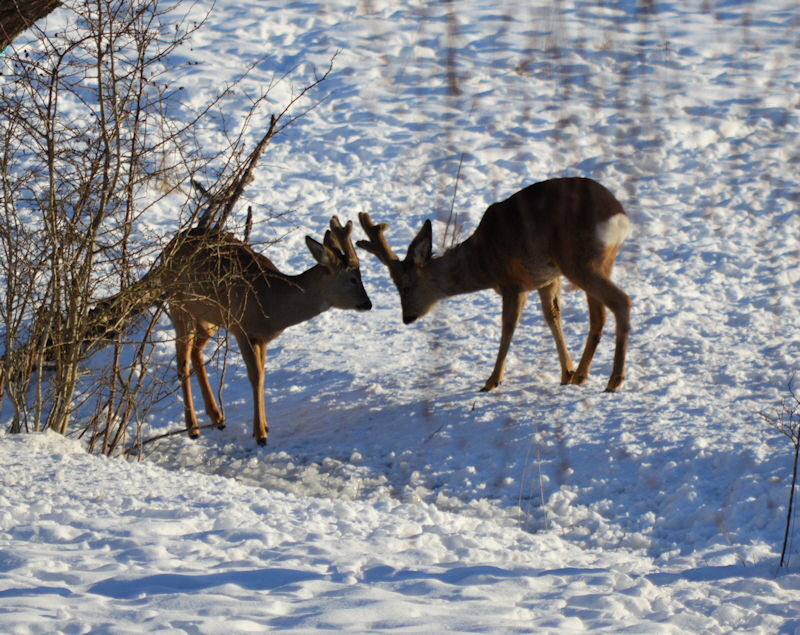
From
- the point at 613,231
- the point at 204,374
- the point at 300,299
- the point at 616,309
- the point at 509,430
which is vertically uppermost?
the point at 613,231

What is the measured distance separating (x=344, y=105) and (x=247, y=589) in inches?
456

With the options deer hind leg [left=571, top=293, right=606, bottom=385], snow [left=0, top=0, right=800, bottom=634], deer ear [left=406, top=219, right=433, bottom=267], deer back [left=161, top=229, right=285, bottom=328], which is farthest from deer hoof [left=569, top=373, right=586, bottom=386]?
deer back [left=161, top=229, right=285, bottom=328]

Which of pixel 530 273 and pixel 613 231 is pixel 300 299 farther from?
pixel 613 231

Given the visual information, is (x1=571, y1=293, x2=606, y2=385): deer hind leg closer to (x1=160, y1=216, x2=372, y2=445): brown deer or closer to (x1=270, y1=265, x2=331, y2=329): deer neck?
(x1=160, y1=216, x2=372, y2=445): brown deer

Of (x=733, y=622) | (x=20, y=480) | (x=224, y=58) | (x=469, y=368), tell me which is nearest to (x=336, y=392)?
(x=469, y=368)

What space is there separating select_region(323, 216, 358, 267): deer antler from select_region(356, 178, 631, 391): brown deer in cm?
70

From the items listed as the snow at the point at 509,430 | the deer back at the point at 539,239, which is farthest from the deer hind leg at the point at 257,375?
the deer back at the point at 539,239

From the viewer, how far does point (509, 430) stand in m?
6.82

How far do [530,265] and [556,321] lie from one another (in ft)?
1.80

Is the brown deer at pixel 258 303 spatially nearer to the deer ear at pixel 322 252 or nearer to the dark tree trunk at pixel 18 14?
the deer ear at pixel 322 252

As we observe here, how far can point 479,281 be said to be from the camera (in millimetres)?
8375

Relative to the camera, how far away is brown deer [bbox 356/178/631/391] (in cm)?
719

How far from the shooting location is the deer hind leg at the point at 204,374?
7.76 m

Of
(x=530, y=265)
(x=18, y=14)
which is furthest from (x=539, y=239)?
(x=18, y=14)
